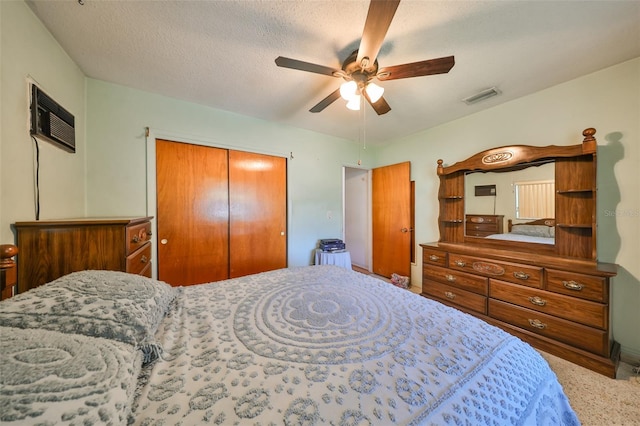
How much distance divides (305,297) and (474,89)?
8.23 feet

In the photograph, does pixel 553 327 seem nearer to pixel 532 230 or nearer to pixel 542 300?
pixel 542 300

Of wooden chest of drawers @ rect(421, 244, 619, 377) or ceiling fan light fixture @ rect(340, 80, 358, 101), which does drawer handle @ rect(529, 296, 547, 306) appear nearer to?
wooden chest of drawers @ rect(421, 244, 619, 377)

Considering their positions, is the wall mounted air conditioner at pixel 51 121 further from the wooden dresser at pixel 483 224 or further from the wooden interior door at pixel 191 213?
the wooden dresser at pixel 483 224

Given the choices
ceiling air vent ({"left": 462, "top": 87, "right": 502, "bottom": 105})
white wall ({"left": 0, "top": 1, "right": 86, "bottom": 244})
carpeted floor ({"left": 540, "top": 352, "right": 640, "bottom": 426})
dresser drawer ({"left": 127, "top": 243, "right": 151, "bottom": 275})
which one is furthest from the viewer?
ceiling air vent ({"left": 462, "top": 87, "right": 502, "bottom": 105})

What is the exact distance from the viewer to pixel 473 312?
2236 mm

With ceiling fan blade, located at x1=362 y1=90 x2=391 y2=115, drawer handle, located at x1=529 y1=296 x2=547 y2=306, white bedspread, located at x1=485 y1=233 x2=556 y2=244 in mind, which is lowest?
drawer handle, located at x1=529 y1=296 x2=547 y2=306

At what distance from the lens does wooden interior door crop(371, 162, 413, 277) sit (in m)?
3.37

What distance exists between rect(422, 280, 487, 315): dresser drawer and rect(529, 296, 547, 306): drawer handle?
1.16 feet

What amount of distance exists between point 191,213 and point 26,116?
4.37 feet

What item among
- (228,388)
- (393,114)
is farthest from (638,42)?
(228,388)

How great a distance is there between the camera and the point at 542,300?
1.84m

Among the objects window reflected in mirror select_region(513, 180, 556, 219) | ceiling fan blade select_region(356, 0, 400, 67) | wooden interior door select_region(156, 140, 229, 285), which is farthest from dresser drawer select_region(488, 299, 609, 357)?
wooden interior door select_region(156, 140, 229, 285)

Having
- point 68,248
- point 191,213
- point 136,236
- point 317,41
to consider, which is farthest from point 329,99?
point 68,248

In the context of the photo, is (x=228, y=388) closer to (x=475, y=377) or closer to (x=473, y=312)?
(x=475, y=377)
